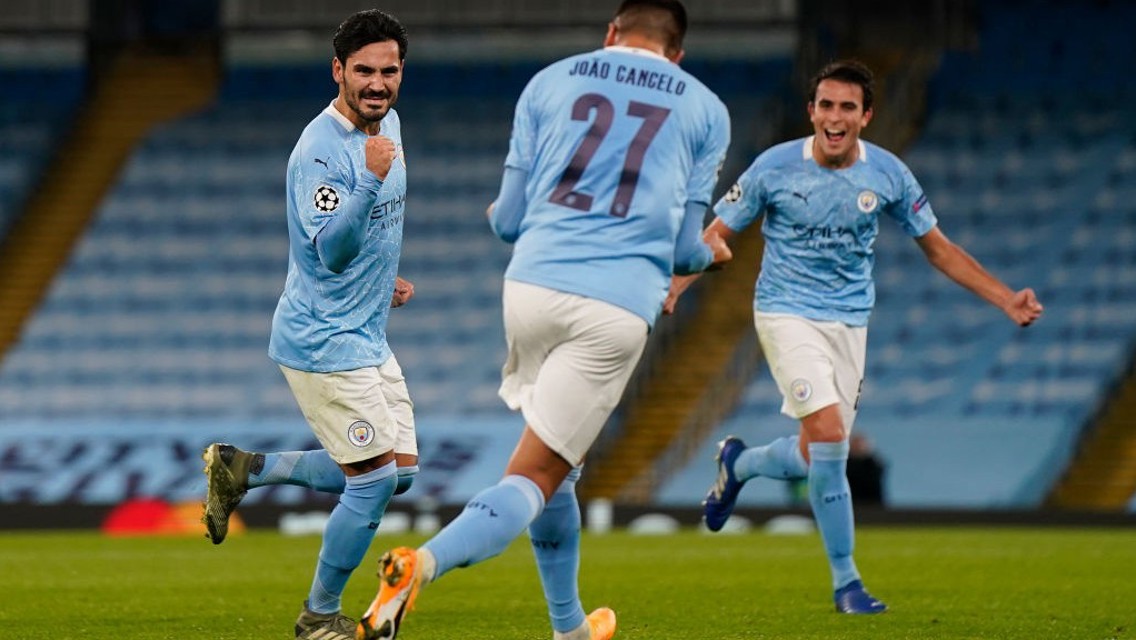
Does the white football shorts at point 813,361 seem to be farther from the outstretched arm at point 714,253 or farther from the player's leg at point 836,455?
the outstretched arm at point 714,253

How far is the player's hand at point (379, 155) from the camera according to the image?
627 centimetres

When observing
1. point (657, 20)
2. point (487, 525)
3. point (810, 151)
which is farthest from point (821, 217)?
point (487, 525)

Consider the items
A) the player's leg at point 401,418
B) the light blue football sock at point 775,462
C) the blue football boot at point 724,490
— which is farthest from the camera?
the blue football boot at point 724,490

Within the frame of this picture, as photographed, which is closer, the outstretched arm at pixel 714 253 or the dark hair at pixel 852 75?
the outstretched arm at pixel 714 253

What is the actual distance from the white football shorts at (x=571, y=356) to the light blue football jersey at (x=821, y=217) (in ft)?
10.5

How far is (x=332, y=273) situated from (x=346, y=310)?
146 mm

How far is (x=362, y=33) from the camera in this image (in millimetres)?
6707

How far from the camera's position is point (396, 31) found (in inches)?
268

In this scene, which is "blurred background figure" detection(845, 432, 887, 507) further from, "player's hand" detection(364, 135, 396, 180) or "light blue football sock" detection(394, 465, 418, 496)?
"player's hand" detection(364, 135, 396, 180)

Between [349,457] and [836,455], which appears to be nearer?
[349,457]

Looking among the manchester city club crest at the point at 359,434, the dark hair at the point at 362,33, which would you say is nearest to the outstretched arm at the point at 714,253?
the manchester city club crest at the point at 359,434

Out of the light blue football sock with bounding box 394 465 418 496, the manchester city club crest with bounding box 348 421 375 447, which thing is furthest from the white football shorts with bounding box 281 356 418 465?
the light blue football sock with bounding box 394 465 418 496

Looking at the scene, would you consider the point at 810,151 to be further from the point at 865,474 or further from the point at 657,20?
the point at 865,474

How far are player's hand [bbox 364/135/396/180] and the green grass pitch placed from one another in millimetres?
2021
